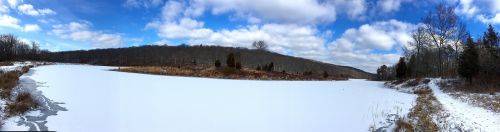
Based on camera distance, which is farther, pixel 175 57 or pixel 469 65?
pixel 175 57

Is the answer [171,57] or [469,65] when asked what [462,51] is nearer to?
[469,65]

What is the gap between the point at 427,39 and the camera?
44.2 meters

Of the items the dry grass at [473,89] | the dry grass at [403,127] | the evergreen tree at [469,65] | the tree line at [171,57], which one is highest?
the tree line at [171,57]

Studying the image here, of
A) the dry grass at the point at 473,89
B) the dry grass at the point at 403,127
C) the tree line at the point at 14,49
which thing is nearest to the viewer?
the dry grass at the point at 403,127

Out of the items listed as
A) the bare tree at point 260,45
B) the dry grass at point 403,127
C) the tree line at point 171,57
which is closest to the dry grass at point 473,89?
the dry grass at point 403,127

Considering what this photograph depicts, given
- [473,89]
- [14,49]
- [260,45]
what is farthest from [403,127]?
[14,49]

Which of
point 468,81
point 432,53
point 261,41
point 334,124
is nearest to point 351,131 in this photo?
point 334,124

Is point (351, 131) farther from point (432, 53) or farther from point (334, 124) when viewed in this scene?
point (432, 53)

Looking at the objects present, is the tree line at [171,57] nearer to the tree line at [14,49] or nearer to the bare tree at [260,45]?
the tree line at [14,49]

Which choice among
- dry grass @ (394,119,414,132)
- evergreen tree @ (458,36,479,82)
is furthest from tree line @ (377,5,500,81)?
dry grass @ (394,119,414,132)

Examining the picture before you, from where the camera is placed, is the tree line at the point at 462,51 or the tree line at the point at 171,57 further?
the tree line at the point at 171,57

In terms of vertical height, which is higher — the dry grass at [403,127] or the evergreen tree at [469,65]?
the evergreen tree at [469,65]

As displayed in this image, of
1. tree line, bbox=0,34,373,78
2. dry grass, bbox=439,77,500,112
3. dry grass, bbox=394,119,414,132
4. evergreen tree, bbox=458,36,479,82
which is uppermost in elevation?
tree line, bbox=0,34,373,78

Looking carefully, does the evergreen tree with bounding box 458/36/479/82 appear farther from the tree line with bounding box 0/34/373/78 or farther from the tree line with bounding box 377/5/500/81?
the tree line with bounding box 0/34/373/78
